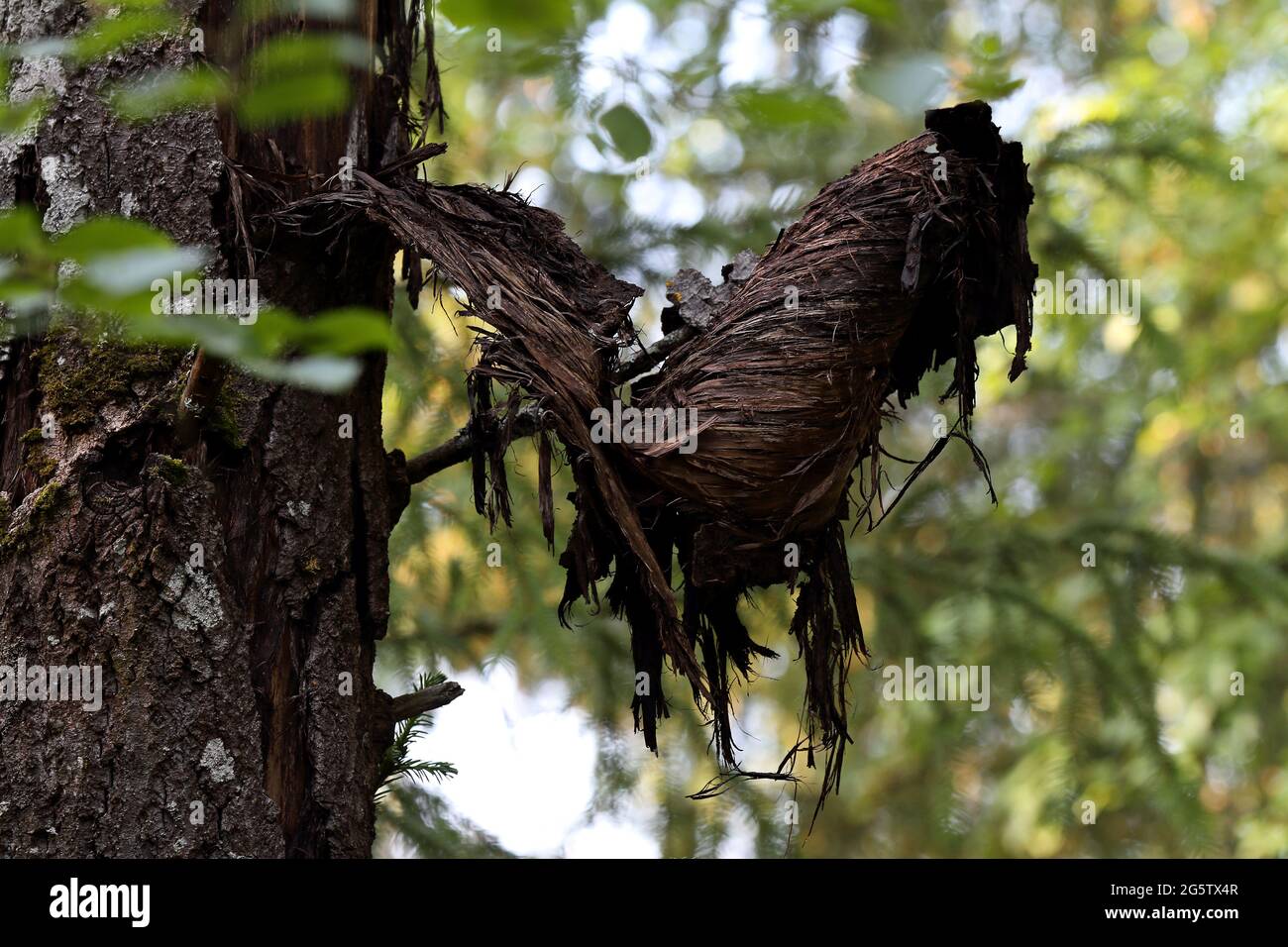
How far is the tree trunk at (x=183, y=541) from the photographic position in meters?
1.38

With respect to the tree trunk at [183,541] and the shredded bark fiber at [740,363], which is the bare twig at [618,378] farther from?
the tree trunk at [183,541]

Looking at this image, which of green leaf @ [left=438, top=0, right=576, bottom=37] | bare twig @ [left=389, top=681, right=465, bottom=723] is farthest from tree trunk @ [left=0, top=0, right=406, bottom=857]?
green leaf @ [left=438, top=0, right=576, bottom=37]

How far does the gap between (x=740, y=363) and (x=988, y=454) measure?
4.71 meters

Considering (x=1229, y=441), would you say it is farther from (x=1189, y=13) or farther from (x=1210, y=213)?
(x=1189, y=13)

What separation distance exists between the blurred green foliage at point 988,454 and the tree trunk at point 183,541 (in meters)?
0.33

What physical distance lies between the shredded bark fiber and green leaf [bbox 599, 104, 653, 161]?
0.59m

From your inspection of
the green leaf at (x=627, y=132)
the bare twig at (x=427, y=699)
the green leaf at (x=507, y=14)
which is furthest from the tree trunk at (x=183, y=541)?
the green leaf at (x=507, y=14)

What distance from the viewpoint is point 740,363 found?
149 centimetres

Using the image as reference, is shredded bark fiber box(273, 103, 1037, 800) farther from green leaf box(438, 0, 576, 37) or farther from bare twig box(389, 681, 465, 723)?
green leaf box(438, 0, 576, 37)

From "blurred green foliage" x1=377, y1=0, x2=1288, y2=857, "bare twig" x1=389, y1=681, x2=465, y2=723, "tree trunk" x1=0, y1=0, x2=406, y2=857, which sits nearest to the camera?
"tree trunk" x1=0, y1=0, x2=406, y2=857

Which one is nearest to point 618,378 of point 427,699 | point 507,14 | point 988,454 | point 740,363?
point 740,363

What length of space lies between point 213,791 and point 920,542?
11.7 ft

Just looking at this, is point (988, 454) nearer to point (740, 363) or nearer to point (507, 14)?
point (740, 363)

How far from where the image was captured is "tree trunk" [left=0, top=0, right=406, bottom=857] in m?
1.38
